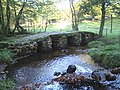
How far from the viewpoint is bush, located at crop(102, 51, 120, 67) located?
13.8 metres

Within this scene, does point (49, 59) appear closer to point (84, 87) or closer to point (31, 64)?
point (31, 64)

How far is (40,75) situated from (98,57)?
15.8 ft

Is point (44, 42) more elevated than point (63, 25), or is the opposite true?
point (63, 25)

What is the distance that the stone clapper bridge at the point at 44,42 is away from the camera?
18280mm

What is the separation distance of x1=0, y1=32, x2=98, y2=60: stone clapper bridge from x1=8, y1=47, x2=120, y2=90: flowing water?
94 centimetres

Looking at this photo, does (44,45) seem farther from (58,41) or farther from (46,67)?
(46,67)

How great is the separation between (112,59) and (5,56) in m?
7.91

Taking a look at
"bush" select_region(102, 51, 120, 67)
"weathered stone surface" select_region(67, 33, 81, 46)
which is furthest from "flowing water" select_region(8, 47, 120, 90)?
"weathered stone surface" select_region(67, 33, 81, 46)

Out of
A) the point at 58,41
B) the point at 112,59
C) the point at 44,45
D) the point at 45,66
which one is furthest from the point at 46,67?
the point at 58,41

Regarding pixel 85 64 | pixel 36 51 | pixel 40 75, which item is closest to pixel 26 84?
pixel 40 75

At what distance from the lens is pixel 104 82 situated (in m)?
11.1

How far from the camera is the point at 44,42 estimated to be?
21047mm

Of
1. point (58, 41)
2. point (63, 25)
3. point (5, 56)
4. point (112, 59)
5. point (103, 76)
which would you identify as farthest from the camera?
point (63, 25)

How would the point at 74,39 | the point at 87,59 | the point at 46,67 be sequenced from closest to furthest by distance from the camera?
the point at 46,67 < the point at 87,59 < the point at 74,39
